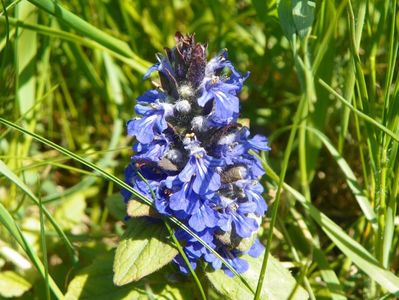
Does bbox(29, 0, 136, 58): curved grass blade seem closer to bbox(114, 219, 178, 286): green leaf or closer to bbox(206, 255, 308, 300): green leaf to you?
bbox(114, 219, 178, 286): green leaf

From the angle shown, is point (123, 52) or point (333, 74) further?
point (333, 74)

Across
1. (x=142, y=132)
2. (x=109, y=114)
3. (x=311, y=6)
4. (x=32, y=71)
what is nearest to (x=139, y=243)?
(x=142, y=132)

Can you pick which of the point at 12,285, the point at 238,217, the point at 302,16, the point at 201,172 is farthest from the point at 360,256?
the point at 12,285

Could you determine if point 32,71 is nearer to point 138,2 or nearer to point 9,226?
point 138,2

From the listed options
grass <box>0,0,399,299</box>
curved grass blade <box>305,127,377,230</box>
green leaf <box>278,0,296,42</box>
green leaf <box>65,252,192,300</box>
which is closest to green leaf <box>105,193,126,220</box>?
grass <box>0,0,399,299</box>

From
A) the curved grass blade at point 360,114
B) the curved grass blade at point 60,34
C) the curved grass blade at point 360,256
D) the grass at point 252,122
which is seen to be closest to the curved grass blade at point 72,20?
the grass at point 252,122

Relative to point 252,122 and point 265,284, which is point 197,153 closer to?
point 265,284
